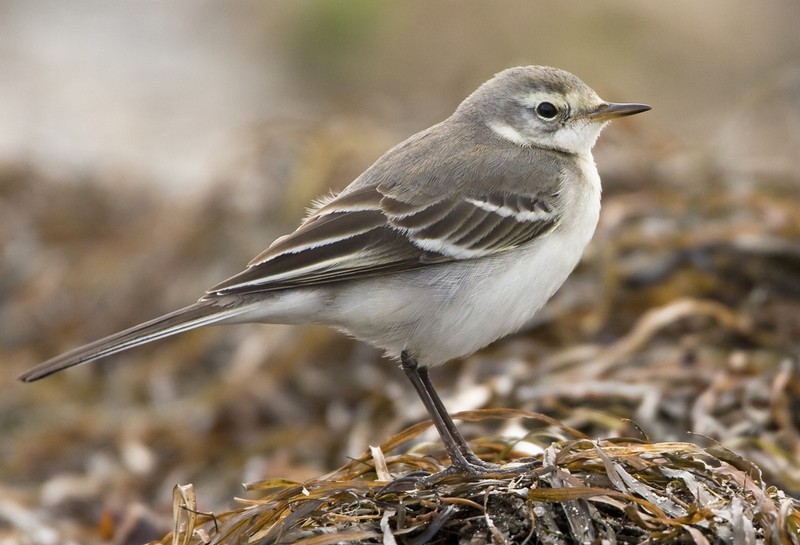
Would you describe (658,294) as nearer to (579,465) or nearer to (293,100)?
(579,465)

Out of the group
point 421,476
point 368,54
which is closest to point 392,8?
point 368,54

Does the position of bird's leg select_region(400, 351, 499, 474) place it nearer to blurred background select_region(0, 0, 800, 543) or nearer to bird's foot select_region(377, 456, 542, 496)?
bird's foot select_region(377, 456, 542, 496)

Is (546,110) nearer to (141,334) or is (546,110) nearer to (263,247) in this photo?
(141,334)

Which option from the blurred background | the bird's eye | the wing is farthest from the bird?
the blurred background

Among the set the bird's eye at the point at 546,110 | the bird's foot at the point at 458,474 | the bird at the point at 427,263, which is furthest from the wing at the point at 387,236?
the bird's foot at the point at 458,474

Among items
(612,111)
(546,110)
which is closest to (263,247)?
(546,110)

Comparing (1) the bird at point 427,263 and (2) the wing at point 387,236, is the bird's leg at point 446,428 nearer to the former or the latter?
(1) the bird at point 427,263
